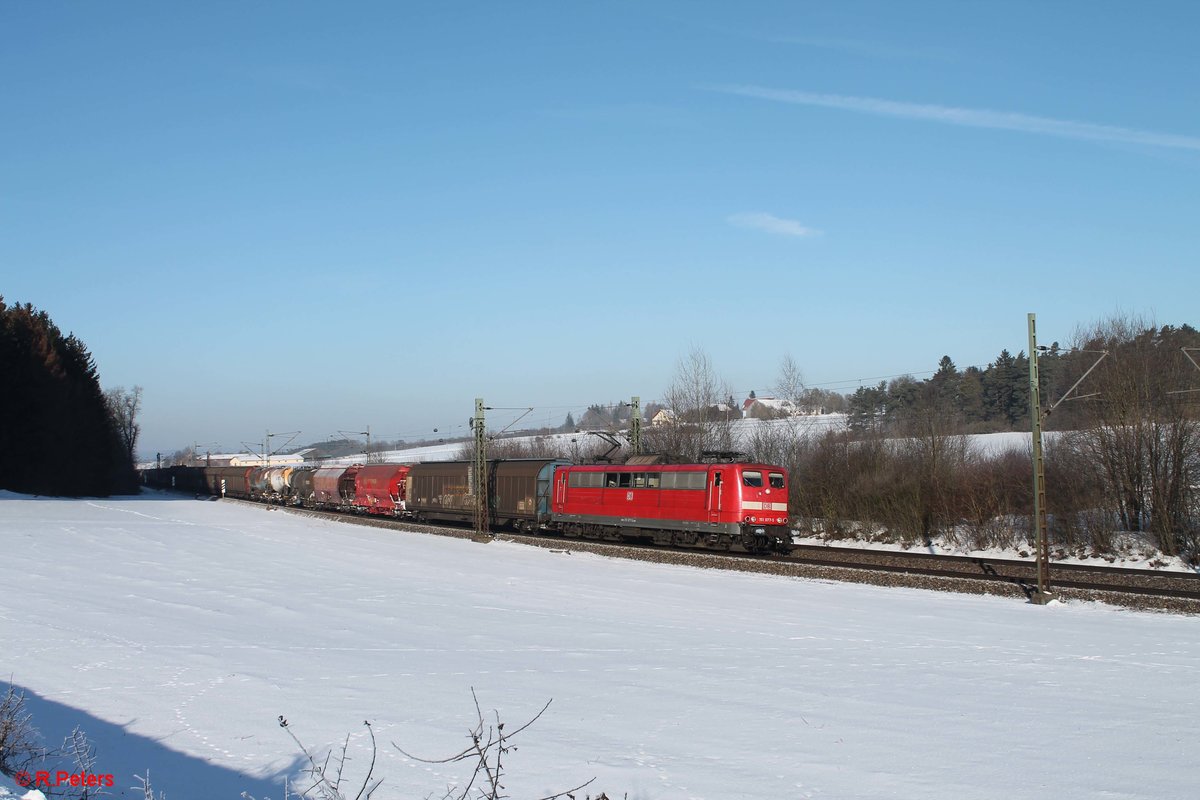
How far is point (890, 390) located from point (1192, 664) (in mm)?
67031

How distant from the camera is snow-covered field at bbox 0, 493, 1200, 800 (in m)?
9.21

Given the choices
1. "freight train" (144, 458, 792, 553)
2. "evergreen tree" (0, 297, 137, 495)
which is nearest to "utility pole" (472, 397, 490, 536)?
"freight train" (144, 458, 792, 553)

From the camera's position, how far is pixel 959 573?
2648 centimetres

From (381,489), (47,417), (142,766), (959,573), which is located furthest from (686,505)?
(47,417)

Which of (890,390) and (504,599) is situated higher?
(890,390)

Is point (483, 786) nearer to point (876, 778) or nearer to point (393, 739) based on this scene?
point (393, 739)

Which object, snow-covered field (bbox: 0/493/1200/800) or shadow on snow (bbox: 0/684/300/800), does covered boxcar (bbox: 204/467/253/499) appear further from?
shadow on snow (bbox: 0/684/300/800)

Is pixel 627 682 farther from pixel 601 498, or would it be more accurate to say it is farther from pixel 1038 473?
pixel 601 498

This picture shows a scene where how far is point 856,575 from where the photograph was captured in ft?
83.9

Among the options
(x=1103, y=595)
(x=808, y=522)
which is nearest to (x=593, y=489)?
(x=808, y=522)

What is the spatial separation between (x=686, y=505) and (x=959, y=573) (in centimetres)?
914

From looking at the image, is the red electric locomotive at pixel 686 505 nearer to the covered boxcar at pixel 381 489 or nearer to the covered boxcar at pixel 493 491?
the covered boxcar at pixel 493 491

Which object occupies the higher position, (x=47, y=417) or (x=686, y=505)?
(x=47, y=417)

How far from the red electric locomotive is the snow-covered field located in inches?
193
